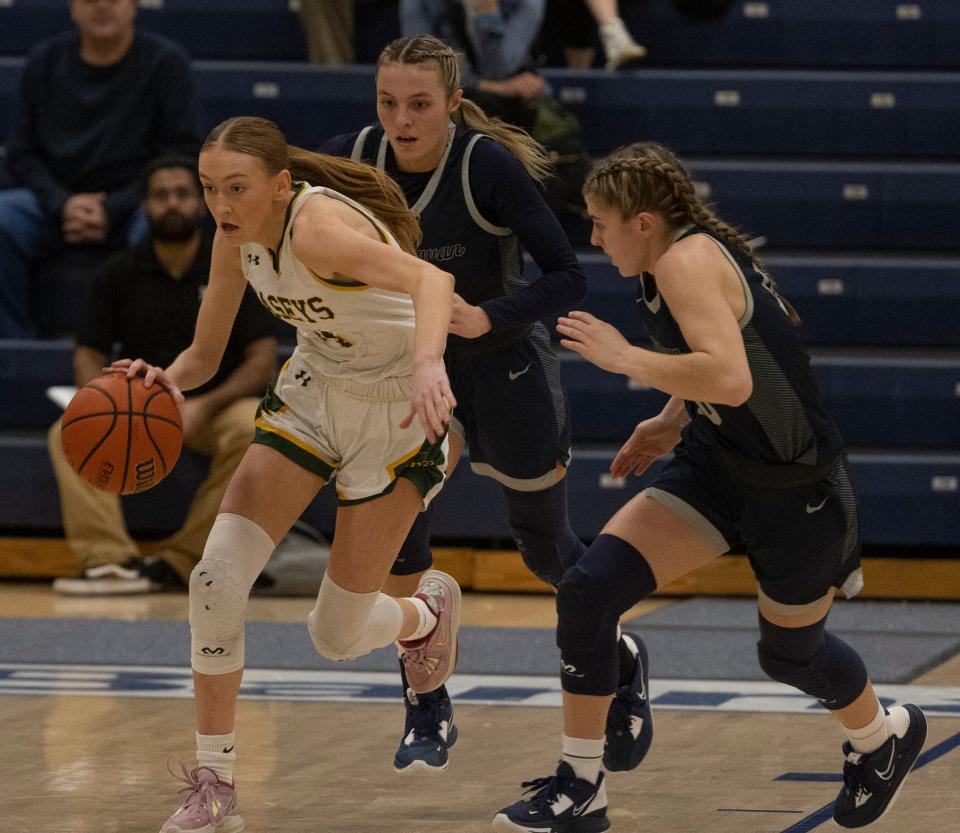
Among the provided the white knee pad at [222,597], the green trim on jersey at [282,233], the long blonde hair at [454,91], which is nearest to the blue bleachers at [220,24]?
the long blonde hair at [454,91]

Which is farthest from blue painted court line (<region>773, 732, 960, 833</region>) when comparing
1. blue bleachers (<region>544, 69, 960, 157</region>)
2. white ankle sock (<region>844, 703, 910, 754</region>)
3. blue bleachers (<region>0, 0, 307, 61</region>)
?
blue bleachers (<region>0, 0, 307, 61</region>)

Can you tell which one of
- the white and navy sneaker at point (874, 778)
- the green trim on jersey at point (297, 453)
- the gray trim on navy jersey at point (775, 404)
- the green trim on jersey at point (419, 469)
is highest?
the gray trim on navy jersey at point (775, 404)

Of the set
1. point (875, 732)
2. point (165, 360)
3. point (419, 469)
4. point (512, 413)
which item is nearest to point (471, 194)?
point (512, 413)

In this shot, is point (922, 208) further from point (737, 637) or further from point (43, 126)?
point (43, 126)

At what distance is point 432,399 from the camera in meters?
3.45

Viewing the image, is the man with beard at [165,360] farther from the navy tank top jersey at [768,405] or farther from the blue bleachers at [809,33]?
the navy tank top jersey at [768,405]

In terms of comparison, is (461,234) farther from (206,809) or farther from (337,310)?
(206,809)

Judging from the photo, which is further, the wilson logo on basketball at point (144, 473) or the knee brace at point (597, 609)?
the wilson logo on basketball at point (144, 473)

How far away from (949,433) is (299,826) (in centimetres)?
441

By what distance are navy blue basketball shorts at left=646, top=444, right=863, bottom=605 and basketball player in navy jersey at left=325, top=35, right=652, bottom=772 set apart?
61 centimetres

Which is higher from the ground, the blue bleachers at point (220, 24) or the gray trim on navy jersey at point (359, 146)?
the gray trim on navy jersey at point (359, 146)

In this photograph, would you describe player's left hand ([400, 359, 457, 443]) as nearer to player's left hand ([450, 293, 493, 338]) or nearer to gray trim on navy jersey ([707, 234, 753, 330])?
player's left hand ([450, 293, 493, 338])

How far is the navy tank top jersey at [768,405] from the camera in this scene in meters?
3.66

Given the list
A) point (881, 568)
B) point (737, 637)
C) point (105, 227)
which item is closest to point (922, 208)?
point (881, 568)
